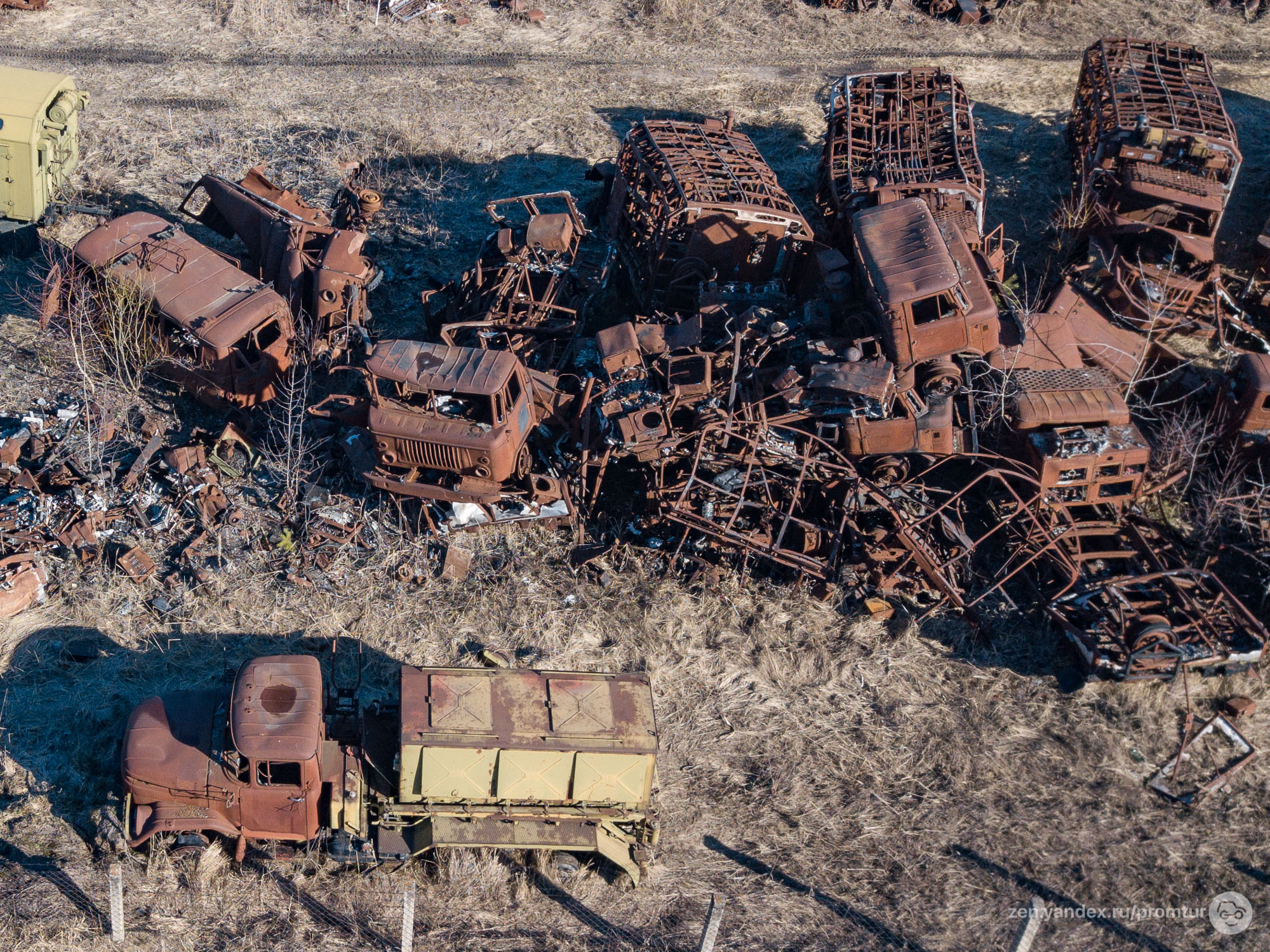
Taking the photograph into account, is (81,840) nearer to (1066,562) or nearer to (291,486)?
(291,486)

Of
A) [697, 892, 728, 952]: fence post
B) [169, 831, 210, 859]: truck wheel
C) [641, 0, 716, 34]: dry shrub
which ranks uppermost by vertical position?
[641, 0, 716, 34]: dry shrub

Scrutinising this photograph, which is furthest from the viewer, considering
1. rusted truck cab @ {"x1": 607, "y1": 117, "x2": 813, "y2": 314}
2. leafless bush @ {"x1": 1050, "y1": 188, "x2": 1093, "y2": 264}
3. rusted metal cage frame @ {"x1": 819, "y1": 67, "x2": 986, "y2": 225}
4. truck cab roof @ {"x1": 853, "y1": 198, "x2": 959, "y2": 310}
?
leafless bush @ {"x1": 1050, "y1": 188, "x2": 1093, "y2": 264}

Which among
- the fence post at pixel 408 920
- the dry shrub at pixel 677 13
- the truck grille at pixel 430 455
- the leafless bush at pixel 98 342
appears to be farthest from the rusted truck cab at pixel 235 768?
the dry shrub at pixel 677 13

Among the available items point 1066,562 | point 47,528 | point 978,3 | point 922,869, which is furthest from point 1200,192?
point 47,528

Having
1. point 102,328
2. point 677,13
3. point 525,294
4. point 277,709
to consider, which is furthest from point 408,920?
point 677,13

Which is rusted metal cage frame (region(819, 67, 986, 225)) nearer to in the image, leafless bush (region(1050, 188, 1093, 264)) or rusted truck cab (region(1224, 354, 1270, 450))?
leafless bush (region(1050, 188, 1093, 264))

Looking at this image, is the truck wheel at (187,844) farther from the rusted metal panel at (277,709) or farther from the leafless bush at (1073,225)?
the leafless bush at (1073,225)

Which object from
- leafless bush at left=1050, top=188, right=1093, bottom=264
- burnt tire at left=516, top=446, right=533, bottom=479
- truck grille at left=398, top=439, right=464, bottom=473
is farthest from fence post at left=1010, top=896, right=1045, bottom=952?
leafless bush at left=1050, top=188, right=1093, bottom=264
